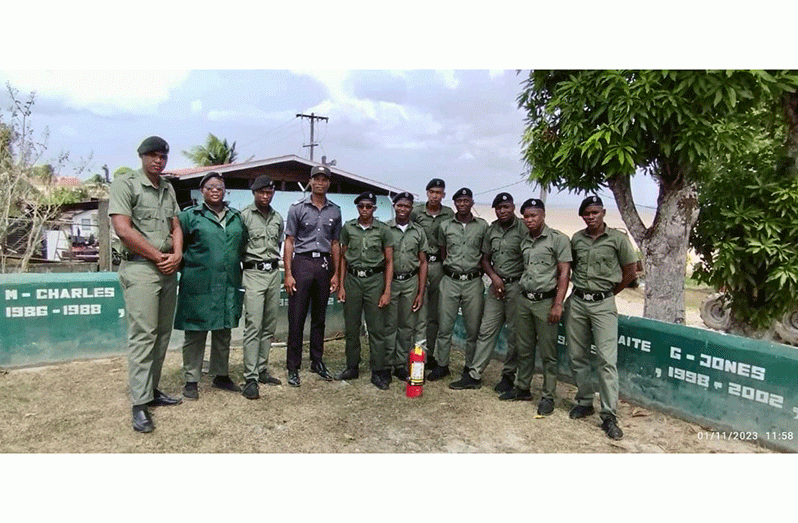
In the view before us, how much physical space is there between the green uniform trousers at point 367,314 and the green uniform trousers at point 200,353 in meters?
1.11

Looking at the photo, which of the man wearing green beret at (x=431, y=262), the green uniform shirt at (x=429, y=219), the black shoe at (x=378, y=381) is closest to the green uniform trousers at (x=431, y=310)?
the man wearing green beret at (x=431, y=262)

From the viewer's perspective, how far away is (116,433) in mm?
3582

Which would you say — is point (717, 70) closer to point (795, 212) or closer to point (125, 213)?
point (795, 212)

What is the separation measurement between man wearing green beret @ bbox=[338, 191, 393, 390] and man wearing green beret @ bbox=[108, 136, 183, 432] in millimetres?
1516

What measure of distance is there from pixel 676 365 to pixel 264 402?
3.38 m

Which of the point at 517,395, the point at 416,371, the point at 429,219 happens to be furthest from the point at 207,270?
the point at 517,395

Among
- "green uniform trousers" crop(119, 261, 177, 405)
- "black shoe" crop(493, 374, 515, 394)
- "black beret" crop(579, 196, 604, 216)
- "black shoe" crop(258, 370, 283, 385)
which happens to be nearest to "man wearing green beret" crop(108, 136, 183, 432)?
"green uniform trousers" crop(119, 261, 177, 405)

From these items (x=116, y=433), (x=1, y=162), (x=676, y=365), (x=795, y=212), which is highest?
(x=1, y=162)

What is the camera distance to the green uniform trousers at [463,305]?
4859 mm

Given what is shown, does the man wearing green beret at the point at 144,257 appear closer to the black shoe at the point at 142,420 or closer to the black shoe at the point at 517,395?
the black shoe at the point at 142,420

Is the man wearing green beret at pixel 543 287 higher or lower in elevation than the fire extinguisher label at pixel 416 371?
higher

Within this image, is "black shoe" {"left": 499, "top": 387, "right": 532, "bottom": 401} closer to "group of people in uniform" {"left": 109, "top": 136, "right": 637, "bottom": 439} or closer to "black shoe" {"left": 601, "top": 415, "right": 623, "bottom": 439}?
"group of people in uniform" {"left": 109, "top": 136, "right": 637, "bottom": 439}

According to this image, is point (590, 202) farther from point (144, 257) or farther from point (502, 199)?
point (144, 257)

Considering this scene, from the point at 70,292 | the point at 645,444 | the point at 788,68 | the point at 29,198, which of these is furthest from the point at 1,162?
the point at 788,68
